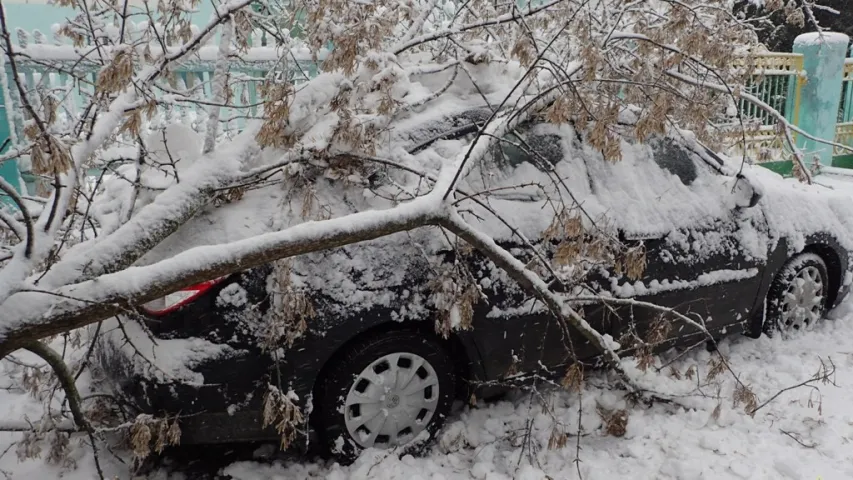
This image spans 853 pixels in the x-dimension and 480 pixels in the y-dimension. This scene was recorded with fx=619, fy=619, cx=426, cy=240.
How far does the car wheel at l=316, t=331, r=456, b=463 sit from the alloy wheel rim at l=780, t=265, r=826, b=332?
2.62 metres

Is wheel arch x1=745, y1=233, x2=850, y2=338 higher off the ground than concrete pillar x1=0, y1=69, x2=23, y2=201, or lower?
lower

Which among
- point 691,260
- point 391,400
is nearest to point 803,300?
point 691,260

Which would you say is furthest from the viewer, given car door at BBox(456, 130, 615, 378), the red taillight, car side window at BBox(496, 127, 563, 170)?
car side window at BBox(496, 127, 563, 170)

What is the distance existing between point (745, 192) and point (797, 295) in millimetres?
1052

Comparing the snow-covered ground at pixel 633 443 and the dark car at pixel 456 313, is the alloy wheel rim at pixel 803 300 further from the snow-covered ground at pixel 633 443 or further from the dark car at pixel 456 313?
the snow-covered ground at pixel 633 443

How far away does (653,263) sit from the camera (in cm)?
338

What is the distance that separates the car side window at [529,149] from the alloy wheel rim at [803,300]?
6.87 ft

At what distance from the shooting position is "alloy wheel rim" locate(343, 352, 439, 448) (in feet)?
9.22

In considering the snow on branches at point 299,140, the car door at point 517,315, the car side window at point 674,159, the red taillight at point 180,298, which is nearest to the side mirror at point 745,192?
the car side window at point 674,159

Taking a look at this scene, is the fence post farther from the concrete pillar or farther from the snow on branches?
the concrete pillar

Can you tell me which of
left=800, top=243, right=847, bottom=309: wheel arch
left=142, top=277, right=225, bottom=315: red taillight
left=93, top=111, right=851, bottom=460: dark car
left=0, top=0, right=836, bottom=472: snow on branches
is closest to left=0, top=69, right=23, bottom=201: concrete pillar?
left=0, top=0, right=836, bottom=472: snow on branches

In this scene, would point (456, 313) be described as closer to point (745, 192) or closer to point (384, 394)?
point (384, 394)

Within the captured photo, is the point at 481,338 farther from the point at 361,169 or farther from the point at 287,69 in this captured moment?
the point at 287,69

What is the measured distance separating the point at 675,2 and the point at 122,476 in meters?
3.63
